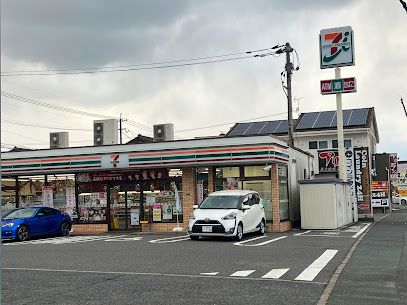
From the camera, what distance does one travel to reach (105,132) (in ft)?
124

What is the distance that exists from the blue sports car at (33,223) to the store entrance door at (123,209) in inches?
88.4

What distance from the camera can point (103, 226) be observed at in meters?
25.2

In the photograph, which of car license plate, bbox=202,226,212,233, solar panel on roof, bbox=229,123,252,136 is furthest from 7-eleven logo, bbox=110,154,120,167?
solar panel on roof, bbox=229,123,252,136

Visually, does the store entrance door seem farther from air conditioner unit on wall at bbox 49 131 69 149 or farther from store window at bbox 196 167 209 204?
air conditioner unit on wall at bbox 49 131 69 149

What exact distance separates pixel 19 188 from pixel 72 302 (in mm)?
21433

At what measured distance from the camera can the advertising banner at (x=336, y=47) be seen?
91.7 ft

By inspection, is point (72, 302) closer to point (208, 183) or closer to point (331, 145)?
point (208, 183)

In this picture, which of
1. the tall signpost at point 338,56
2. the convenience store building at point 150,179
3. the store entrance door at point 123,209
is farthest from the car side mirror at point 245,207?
the tall signpost at point 338,56

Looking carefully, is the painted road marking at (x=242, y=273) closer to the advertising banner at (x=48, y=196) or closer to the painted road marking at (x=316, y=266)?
the painted road marking at (x=316, y=266)

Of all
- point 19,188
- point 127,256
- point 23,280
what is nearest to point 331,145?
point 19,188

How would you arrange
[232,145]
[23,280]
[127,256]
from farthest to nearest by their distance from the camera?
[232,145], [127,256], [23,280]

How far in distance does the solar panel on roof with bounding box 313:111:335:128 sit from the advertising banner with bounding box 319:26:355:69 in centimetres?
1960

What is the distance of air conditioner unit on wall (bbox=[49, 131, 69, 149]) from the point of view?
124ft

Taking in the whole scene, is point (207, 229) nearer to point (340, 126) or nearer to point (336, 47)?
point (340, 126)
